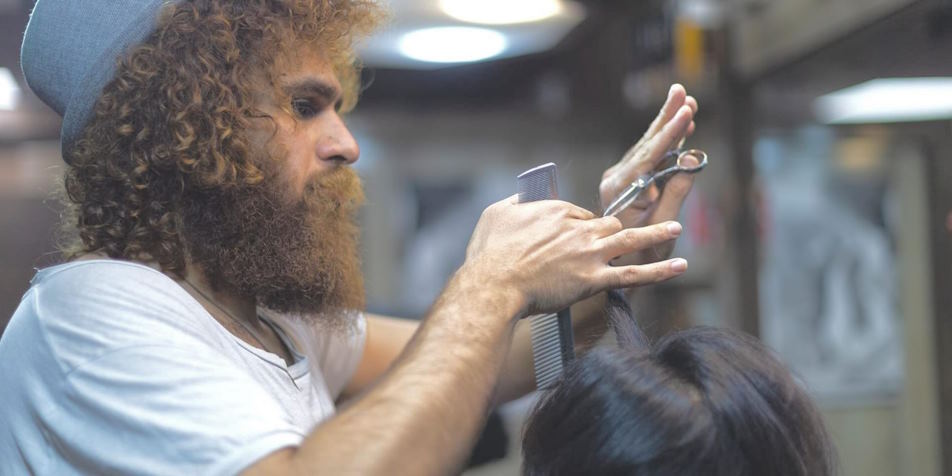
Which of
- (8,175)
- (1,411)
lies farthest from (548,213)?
(8,175)

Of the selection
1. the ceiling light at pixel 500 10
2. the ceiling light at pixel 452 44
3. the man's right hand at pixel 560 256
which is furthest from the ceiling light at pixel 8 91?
the man's right hand at pixel 560 256

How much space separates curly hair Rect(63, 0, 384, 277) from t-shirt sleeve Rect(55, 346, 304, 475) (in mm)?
301

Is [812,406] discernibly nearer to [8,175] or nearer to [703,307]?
[703,307]

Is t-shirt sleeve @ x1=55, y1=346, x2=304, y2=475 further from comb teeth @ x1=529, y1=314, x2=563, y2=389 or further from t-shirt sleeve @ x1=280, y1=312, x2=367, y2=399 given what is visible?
t-shirt sleeve @ x1=280, y1=312, x2=367, y2=399

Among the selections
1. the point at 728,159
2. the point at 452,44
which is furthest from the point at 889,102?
the point at 452,44

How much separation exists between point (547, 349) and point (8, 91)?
330 cm

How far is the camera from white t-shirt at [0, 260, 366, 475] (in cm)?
100

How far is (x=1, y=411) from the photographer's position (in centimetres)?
119

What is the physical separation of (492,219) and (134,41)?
1.85ft

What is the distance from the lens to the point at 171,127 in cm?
132

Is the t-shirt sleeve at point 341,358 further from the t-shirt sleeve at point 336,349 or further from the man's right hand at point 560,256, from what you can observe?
the man's right hand at point 560,256

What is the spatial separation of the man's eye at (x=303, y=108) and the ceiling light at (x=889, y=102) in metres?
1.42

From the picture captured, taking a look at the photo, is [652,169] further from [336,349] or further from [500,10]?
[500,10]

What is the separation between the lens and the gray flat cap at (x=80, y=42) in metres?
1.27
